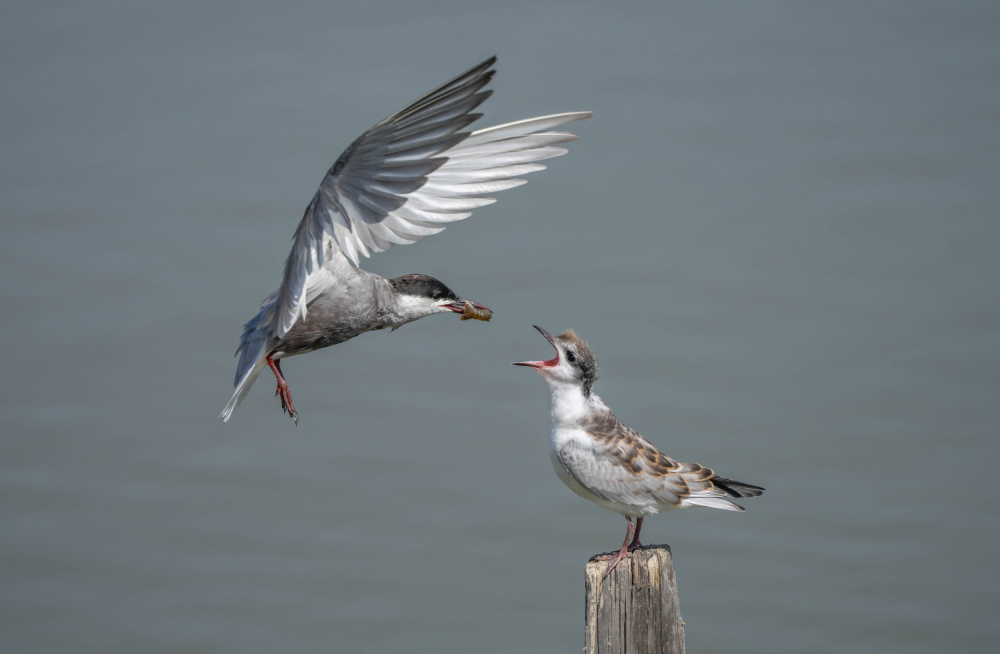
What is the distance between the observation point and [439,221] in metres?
3.38

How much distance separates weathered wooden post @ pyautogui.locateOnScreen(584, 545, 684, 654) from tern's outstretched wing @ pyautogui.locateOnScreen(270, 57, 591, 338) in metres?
1.31

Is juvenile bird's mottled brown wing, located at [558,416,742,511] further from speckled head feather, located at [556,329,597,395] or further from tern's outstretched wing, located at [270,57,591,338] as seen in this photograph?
tern's outstretched wing, located at [270,57,591,338]

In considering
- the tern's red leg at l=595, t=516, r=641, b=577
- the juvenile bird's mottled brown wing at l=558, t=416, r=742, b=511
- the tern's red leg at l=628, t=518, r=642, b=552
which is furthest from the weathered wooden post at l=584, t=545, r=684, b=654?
the juvenile bird's mottled brown wing at l=558, t=416, r=742, b=511

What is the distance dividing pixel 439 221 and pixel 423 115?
57 centimetres

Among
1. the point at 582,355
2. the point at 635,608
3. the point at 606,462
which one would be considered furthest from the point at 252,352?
the point at 635,608

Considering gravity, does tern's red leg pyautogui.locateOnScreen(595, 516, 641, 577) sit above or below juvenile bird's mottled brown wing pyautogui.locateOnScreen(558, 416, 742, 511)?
below

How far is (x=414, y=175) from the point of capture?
3.00m

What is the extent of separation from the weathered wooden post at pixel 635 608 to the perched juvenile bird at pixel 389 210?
124 cm

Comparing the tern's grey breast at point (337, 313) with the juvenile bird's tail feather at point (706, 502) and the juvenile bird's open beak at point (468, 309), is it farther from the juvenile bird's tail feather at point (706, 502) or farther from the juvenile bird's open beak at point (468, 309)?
the juvenile bird's tail feather at point (706, 502)

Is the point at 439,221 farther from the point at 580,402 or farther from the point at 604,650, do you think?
the point at 604,650

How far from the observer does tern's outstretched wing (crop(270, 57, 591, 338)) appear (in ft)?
9.42

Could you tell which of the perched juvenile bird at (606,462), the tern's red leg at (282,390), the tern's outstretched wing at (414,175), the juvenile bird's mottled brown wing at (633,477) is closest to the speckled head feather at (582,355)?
the perched juvenile bird at (606,462)

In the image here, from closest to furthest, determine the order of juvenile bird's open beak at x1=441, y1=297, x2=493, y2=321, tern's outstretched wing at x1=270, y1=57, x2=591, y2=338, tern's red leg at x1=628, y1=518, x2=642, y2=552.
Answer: tern's outstretched wing at x1=270, y1=57, x2=591, y2=338 < tern's red leg at x1=628, y1=518, x2=642, y2=552 < juvenile bird's open beak at x1=441, y1=297, x2=493, y2=321

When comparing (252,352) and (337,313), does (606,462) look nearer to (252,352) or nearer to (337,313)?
(337,313)
